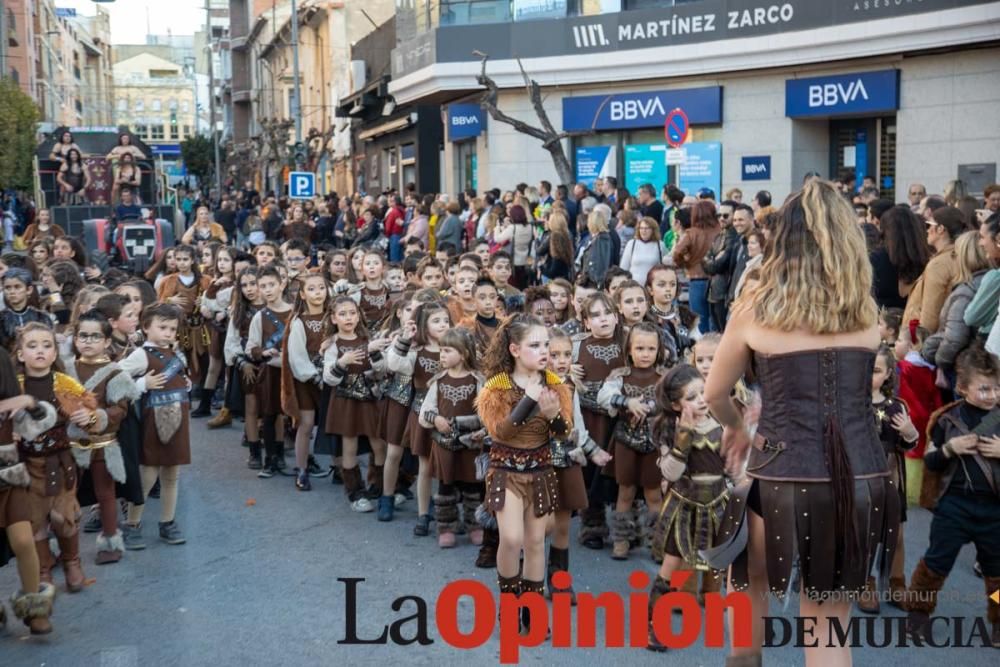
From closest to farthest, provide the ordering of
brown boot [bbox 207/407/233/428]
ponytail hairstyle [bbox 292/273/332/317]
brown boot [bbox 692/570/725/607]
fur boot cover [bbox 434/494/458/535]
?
brown boot [bbox 692/570/725/607] → fur boot cover [bbox 434/494/458/535] → ponytail hairstyle [bbox 292/273/332/317] → brown boot [bbox 207/407/233/428]

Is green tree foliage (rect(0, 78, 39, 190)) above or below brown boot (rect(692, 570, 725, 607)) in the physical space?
above

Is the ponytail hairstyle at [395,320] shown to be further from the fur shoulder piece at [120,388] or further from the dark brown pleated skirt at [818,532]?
the dark brown pleated skirt at [818,532]

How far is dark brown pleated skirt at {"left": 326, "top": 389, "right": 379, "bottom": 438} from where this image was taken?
28.9 feet

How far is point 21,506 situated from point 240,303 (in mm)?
4481

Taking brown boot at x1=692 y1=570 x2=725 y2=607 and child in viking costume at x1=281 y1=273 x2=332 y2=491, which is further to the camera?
child in viking costume at x1=281 y1=273 x2=332 y2=491

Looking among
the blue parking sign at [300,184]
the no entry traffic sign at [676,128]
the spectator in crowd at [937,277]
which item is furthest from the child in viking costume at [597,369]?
the blue parking sign at [300,184]

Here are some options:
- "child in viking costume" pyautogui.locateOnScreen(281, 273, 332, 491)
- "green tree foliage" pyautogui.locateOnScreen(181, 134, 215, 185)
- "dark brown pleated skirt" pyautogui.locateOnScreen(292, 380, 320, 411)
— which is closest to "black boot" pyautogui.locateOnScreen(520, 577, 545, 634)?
"child in viking costume" pyautogui.locateOnScreen(281, 273, 332, 491)

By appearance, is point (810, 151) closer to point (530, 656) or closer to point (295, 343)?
point (295, 343)

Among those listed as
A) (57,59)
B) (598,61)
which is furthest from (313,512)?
(57,59)

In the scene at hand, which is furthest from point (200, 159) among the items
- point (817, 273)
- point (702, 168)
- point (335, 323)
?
point (817, 273)

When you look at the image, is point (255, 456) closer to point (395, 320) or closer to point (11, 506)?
point (395, 320)

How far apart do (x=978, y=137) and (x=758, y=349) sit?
51.5 feet

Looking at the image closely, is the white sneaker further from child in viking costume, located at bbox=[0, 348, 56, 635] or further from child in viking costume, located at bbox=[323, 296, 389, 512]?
child in viking costume, located at bbox=[0, 348, 56, 635]

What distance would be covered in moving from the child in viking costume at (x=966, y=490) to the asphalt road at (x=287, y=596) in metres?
0.28
